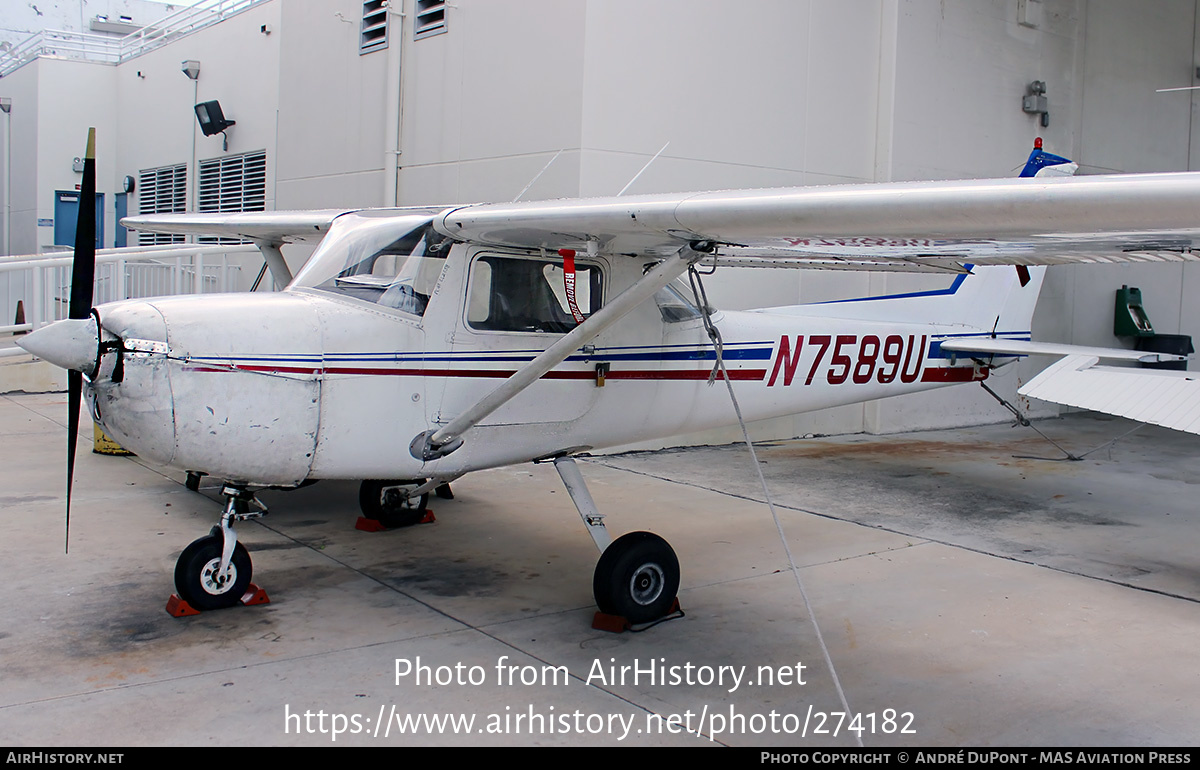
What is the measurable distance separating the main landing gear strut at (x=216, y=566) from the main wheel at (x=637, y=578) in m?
1.84

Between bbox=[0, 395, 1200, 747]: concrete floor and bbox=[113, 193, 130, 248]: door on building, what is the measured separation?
13.0 m

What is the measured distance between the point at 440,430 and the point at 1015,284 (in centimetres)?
618

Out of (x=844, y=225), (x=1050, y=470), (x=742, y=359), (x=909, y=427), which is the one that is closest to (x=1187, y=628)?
(x=742, y=359)

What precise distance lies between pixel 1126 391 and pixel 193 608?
5.92 metres

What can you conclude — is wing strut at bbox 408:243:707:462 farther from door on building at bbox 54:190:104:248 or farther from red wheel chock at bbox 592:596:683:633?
door on building at bbox 54:190:104:248

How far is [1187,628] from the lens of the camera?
5.22 meters

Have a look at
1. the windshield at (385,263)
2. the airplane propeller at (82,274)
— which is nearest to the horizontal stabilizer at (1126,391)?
the windshield at (385,263)

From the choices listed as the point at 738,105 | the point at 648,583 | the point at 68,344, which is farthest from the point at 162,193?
the point at 648,583

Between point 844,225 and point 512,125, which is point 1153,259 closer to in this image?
point 844,225

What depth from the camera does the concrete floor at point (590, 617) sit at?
12.8ft

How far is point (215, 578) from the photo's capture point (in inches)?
197

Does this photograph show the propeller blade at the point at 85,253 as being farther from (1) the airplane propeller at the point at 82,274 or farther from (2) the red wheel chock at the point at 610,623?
(2) the red wheel chock at the point at 610,623

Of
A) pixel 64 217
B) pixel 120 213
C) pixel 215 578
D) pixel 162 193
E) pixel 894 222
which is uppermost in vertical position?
pixel 162 193

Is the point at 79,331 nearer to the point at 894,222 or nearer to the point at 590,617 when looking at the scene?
the point at 590,617
